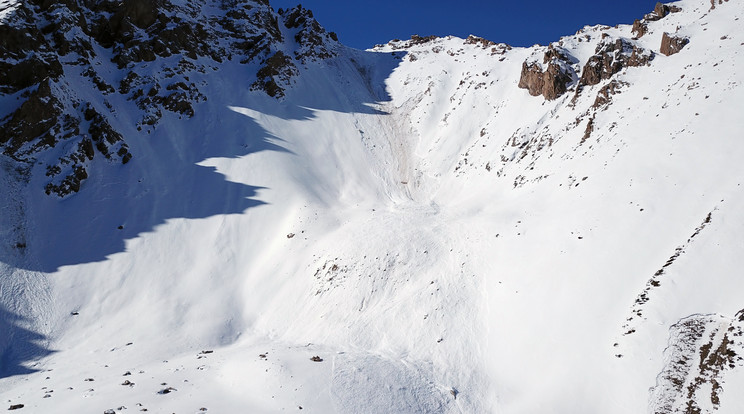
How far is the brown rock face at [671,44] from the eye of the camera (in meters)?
38.6

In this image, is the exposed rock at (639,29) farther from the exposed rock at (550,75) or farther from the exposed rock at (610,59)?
the exposed rock at (550,75)

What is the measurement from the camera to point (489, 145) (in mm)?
48125

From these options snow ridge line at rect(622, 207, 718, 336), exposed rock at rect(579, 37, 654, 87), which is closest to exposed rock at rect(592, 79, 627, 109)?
exposed rock at rect(579, 37, 654, 87)

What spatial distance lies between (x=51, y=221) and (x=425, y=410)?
3577 centimetres

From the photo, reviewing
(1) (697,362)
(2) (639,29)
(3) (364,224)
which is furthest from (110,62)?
(1) (697,362)

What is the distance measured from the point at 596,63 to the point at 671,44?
6.04 meters

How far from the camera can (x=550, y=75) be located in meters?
46.4

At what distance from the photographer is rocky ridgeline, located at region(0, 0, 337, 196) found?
42.7 metres

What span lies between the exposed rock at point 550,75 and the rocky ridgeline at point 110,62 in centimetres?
3156

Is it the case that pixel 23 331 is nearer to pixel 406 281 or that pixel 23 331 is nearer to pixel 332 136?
pixel 406 281

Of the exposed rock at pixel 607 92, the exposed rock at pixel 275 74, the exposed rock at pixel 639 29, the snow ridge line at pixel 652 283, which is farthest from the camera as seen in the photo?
the exposed rock at pixel 275 74

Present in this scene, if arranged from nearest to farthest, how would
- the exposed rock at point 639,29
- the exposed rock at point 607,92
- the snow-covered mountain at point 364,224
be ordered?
the snow-covered mountain at point 364,224, the exposed rock at point 607,92, the exposed rock at point 639,29

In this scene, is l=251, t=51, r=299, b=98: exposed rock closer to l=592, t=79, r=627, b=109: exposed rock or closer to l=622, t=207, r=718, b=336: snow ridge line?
l=592, t=79, r=627, b=109: exposed rock

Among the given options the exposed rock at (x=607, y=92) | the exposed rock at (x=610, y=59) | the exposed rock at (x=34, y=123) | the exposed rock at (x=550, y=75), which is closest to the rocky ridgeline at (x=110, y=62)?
the exposed rock at (x=34, y=123)
